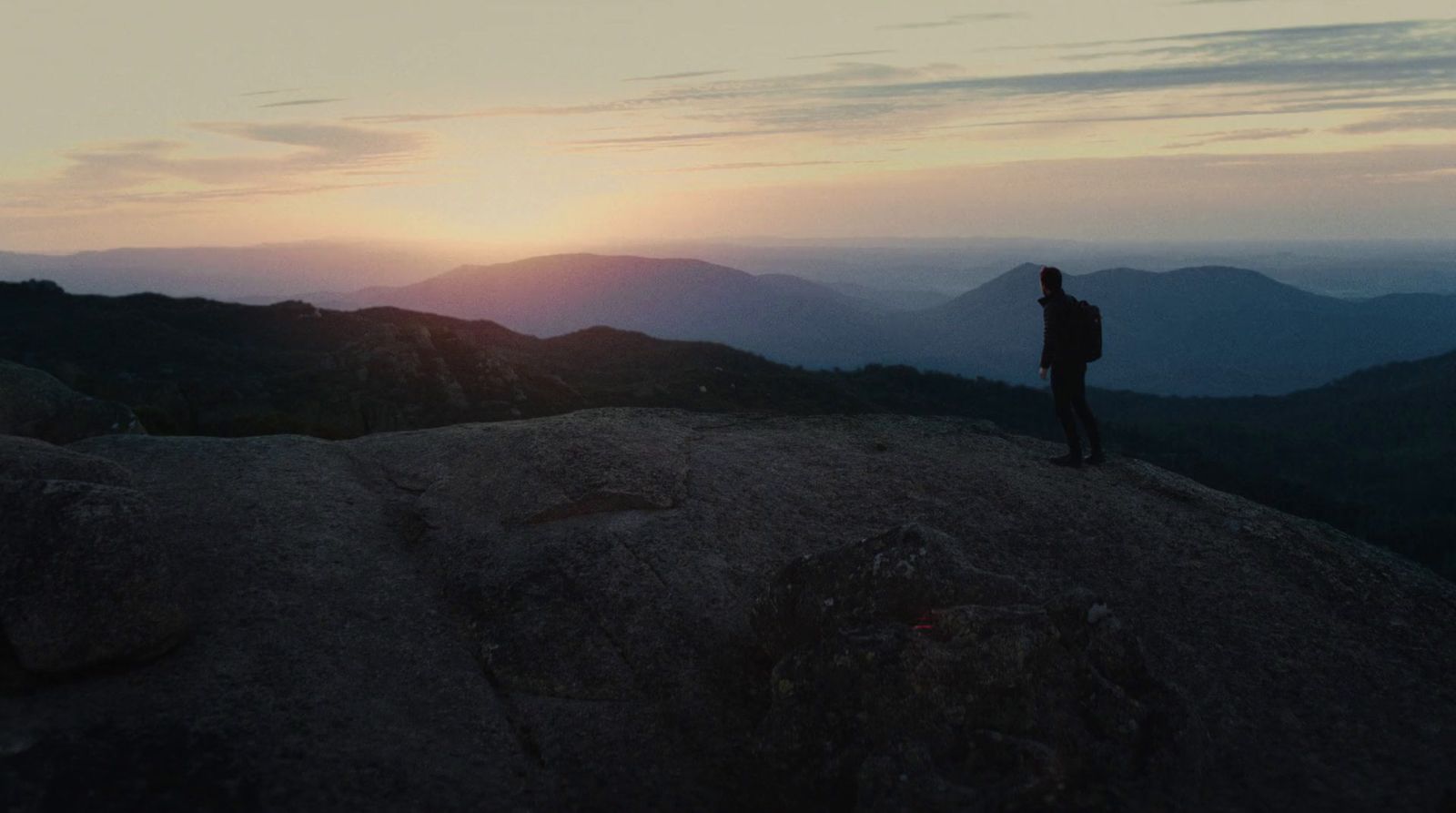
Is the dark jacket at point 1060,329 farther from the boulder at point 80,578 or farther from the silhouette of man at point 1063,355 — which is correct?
the boulder at point 80,578

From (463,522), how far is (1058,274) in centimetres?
976

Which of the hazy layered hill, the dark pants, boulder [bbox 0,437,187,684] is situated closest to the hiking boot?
the dark pants

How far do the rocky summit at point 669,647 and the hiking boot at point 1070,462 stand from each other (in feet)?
7.41

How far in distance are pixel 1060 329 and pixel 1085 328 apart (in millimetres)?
374

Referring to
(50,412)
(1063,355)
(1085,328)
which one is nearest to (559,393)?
(50,412)

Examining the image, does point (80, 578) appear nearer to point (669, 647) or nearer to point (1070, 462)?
point (669, 647)

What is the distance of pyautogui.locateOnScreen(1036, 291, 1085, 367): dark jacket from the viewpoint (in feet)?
49.3

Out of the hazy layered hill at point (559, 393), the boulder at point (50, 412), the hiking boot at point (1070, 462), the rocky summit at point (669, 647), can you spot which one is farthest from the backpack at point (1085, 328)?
the hazy layered hill at point (559, 393)

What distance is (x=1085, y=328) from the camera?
1498 centimetres

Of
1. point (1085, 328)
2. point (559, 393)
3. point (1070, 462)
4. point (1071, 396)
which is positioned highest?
point (1085, 328)

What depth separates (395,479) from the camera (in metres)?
14.4

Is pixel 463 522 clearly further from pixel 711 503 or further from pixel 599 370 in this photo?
pixel 599 370

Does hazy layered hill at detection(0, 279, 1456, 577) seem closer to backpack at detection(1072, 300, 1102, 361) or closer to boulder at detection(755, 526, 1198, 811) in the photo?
boulder at detection(755, 526, 1198, 811)

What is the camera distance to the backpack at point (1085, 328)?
15.0 m
